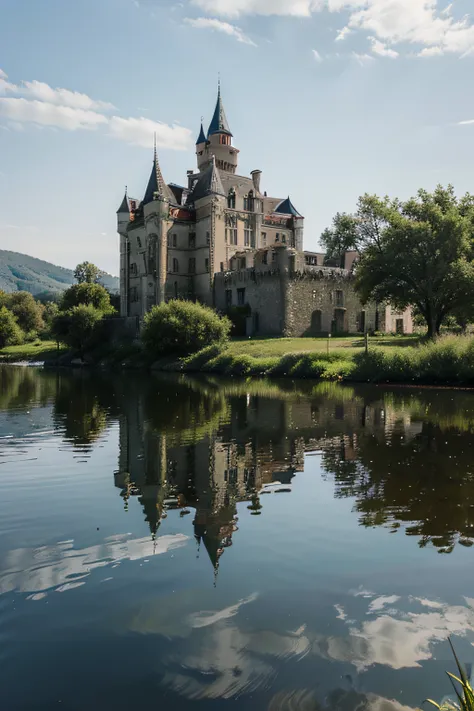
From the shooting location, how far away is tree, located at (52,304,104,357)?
234 ft

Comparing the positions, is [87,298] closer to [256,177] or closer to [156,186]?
[156,186]

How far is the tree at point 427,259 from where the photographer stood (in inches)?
1620

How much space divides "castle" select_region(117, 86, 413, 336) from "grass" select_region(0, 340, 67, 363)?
12600 mm

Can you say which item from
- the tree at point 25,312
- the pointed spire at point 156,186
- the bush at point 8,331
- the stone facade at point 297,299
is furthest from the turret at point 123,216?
the tree at point 25,312

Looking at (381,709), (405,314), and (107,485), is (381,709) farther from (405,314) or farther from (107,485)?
(405,314)

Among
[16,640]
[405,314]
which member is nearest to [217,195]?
[405,314]

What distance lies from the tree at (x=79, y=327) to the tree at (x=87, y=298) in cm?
815

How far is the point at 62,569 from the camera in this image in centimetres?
760

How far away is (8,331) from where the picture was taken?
94.8 meters

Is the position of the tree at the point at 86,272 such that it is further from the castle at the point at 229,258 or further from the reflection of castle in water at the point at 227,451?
the reflection of castle in water at the point at 227,451

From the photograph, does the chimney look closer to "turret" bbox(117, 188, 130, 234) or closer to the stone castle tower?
the stone castle tower

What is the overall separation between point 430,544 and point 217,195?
67.7 m

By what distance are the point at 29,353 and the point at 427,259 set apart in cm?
6338

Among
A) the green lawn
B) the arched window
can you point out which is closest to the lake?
the green lawn
